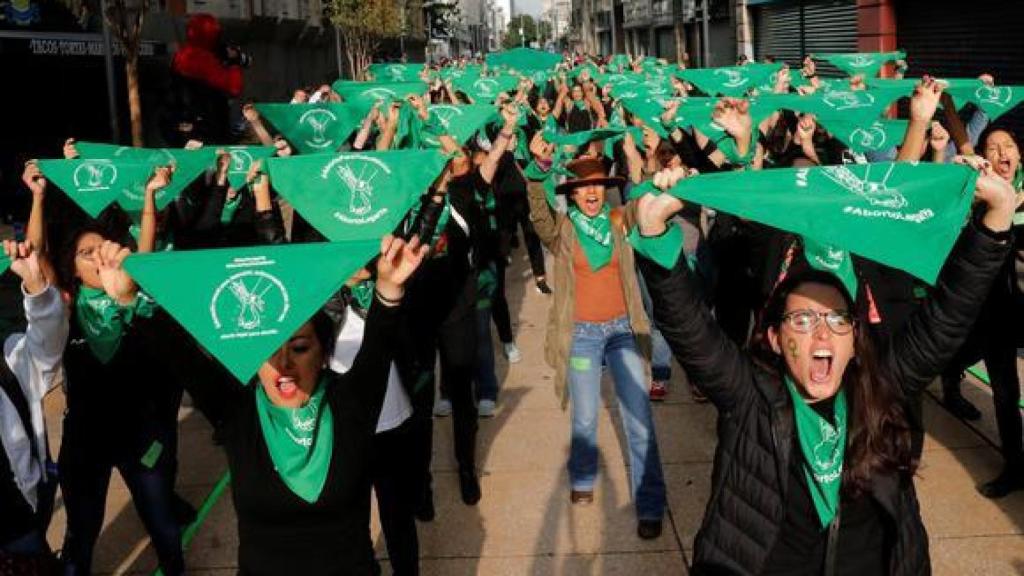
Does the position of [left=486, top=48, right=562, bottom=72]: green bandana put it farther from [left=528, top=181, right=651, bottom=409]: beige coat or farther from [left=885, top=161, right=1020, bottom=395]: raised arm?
[left=885, top=161, right=1020, bottom=395]: raised arm

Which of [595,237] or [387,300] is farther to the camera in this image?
[595,237]

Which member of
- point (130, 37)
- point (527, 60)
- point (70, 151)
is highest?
point (527, 60)

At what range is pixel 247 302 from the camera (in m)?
2.61

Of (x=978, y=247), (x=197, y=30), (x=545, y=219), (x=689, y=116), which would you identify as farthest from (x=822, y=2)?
(x=978, y=247)

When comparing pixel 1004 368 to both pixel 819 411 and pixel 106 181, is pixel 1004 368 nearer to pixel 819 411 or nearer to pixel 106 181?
pixel 819 411

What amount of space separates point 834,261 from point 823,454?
5.25 ft

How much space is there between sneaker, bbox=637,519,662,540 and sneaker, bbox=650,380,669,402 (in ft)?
6.24

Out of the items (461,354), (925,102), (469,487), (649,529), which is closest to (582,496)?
(649,529)

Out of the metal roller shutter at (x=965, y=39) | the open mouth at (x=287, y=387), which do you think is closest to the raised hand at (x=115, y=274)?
the open mouth at (x=287, y=387)

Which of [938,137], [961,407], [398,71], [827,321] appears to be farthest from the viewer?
[398,71]

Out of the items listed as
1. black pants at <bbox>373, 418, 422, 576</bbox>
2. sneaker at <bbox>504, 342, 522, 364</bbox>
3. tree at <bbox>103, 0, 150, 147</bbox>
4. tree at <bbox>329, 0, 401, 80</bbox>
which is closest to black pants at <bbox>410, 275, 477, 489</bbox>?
black pants at <bbox>373, 418, 422, 576</bbox>

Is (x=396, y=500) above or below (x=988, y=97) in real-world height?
below

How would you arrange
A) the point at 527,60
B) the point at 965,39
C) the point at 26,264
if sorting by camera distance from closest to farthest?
the point at 26,264 → the point at 965,39 → the point at 527,60

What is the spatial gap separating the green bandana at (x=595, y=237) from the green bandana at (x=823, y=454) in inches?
89.4
